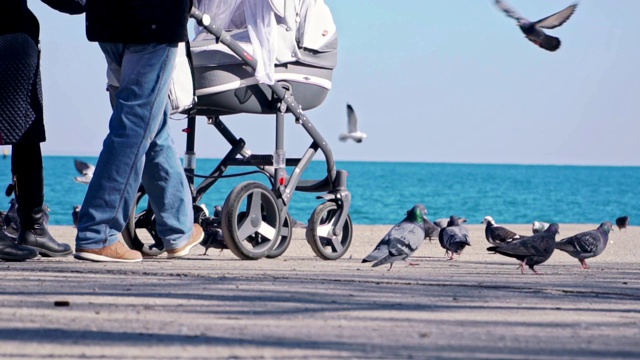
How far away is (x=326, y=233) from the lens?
8562 millimetres

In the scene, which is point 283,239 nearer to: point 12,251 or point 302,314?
point 12,251

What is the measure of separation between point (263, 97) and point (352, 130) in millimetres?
19086

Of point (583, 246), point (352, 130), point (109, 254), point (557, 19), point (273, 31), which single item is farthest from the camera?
point (352, 130)

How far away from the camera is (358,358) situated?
3.29m

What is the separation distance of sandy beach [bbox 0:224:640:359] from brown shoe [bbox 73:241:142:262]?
0.07 metres

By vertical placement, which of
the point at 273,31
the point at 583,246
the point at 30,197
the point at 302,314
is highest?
the point at 273,31

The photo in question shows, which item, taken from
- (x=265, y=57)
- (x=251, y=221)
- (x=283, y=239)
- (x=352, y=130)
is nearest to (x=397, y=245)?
(x=283, y=239)

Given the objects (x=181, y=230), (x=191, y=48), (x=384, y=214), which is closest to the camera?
(x=181, y=230)

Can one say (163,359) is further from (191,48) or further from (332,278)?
(191,48)

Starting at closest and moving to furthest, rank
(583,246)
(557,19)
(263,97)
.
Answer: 1. (263,97)
2. (583,246)
3. (557,19)

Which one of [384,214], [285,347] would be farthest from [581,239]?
[384,214]

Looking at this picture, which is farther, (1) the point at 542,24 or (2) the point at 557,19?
(2) the point at 557,19

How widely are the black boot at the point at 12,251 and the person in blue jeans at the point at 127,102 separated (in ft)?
1.14

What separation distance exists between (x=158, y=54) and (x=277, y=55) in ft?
4.78
